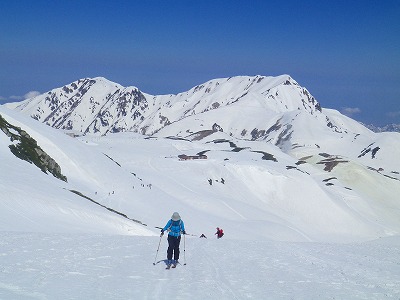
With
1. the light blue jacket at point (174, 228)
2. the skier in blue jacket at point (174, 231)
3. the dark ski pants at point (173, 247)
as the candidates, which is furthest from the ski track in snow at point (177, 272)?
the light blue jacket at point (174, 228)

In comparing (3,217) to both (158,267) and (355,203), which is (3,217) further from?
(355,203)

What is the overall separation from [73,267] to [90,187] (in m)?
37.3

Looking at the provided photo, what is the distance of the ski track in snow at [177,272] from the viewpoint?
12289 mm

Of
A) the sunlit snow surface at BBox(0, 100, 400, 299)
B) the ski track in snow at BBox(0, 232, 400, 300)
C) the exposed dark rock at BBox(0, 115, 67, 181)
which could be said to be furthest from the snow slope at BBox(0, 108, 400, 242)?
the ski track in snow at BBox(0, 232, 400, 300)

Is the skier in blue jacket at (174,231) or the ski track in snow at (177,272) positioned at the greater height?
the skier in blue jacket at (174,231)

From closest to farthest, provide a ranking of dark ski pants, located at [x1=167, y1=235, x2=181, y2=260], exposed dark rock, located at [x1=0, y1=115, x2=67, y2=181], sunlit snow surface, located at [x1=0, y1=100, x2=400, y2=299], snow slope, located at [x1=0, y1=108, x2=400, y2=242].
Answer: sunlit snow surface, located at [x1=0, y1=100, x2=400, y2=299] < dark ski pants, located at [x1=167, y1=235, x2=181, y2=260] < snow slope, located at [x1=0, y1=108, x2=400, y2=242] < exposed dark rock, located at [x1=0, y1=115, x2=67, y2=181]

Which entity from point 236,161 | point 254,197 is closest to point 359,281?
point 254,197

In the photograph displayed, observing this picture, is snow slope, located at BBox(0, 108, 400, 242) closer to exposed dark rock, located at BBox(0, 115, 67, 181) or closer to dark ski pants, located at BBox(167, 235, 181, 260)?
exposed dark rock, located at BBox(0, 115, 67, 181)

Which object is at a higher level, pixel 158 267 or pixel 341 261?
pixel 341 261

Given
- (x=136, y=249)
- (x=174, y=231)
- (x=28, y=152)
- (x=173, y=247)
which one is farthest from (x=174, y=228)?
(x=28, y=152)

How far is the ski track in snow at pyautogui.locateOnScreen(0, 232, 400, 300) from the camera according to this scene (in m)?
12.3

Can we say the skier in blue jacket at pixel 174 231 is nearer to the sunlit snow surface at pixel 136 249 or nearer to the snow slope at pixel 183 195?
the sunlit snow surface at pixel 136 249

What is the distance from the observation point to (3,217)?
2312cm

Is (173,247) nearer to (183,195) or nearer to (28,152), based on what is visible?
(28,152)
